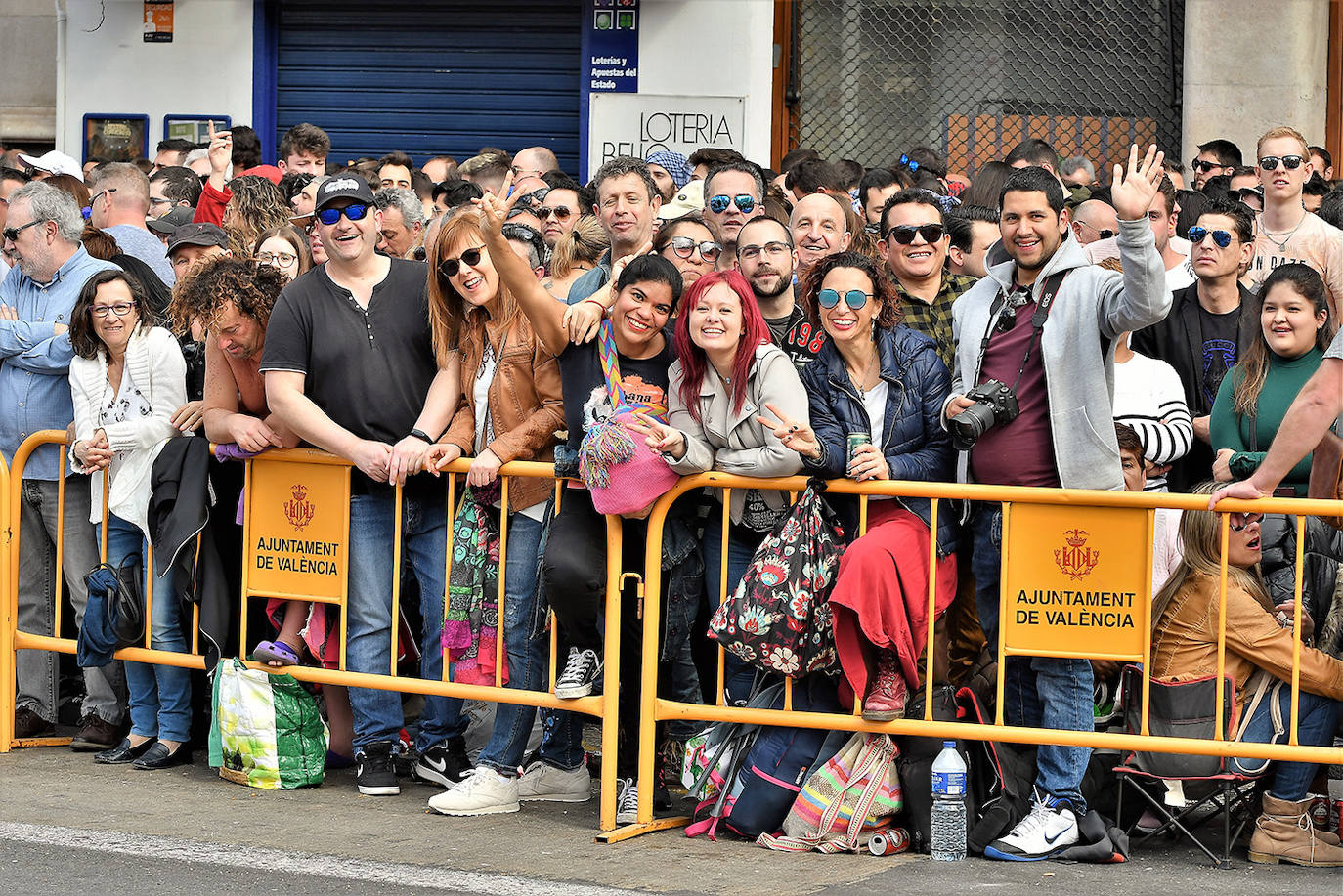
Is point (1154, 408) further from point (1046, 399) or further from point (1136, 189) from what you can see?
point (1136, 189)

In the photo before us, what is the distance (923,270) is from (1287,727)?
2.21 metres

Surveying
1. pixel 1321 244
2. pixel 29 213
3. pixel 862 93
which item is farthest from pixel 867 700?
pixel 862 93

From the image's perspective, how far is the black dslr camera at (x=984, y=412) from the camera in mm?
5926

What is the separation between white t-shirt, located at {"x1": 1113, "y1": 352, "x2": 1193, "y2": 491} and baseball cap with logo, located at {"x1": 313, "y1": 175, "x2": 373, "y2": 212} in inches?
120

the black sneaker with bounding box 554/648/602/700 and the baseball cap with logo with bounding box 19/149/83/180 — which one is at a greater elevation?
the baseball cap with logo with bounding box 19/149/83/180

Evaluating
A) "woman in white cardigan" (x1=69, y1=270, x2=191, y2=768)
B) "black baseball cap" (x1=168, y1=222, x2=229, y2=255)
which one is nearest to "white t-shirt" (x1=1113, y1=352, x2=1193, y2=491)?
"woman in white cardigan" (x1=69, y1=270, x2=191, y2=768)

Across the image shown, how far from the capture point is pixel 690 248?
6926mm

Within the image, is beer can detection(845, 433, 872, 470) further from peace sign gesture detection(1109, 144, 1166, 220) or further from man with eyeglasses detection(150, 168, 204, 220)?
man with eyeglasses detection(150, 168, 204, 220)

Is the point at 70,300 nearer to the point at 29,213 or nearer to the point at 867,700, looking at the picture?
the point at 29,213

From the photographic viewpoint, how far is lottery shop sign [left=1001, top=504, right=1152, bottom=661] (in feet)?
19.7

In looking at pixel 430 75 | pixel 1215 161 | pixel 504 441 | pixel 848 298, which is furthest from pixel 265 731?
pixel 430 75

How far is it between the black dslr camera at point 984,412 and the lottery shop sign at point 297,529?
244 cm

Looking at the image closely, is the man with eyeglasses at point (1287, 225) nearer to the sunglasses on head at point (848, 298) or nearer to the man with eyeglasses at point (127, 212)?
the sunglasses on head at point (848, 298)

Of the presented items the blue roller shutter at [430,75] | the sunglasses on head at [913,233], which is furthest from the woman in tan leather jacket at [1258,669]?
the blue roller shutter at [430,75]
